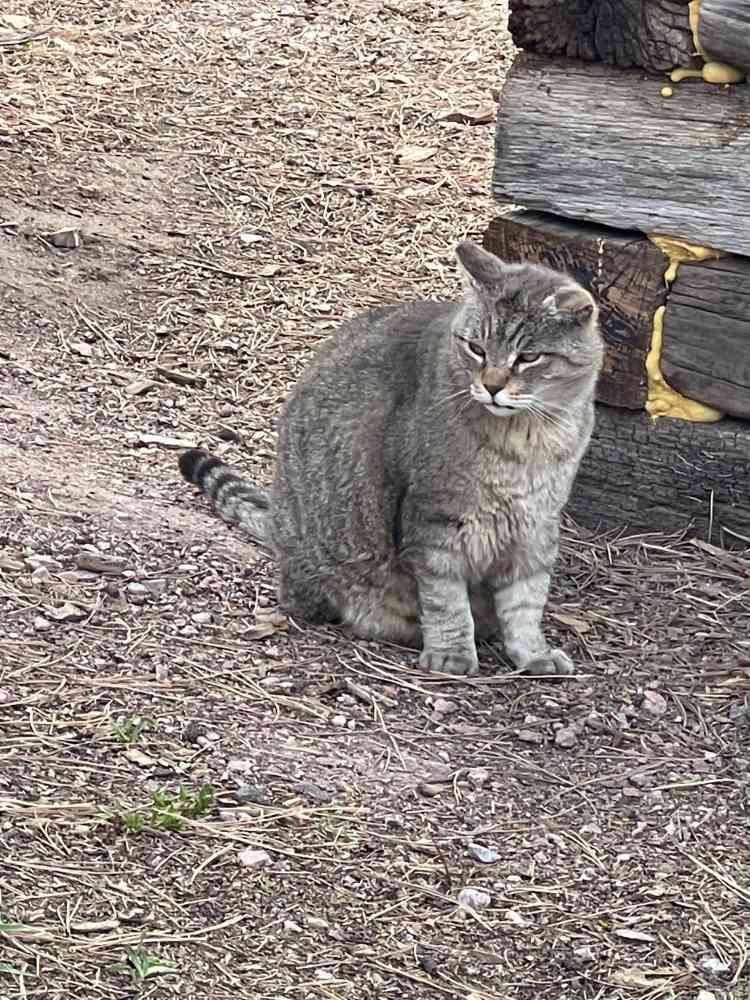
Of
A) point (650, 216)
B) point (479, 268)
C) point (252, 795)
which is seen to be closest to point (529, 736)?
point (252, 795)

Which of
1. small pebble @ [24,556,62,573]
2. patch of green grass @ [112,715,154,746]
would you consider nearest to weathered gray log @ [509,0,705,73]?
small pebble @ [24,556,62,573]

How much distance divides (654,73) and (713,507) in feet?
4.54

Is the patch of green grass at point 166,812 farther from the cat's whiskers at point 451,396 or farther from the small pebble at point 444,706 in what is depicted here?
the cat's whiskers at point 451,396

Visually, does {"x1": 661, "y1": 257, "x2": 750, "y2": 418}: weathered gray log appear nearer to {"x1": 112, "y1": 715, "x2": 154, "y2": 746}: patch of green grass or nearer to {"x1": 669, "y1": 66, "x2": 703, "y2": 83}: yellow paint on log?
{"x1": 669, "y1": 66, "x2": 703, "y2": 83}: yellow paint on log

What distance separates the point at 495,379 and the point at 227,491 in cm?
114

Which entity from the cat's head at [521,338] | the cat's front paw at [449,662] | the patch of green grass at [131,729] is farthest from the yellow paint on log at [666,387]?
the patch of green grass at [131,729]

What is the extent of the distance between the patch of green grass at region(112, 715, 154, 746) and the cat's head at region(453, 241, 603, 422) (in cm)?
123

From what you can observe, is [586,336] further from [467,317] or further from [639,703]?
[639,703]

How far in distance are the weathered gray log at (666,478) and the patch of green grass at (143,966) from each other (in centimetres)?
273

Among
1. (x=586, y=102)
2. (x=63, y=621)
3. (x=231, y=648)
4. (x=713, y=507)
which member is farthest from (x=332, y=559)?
(x=586, y=102)

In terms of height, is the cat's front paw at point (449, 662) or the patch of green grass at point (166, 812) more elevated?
the patch of green grass at point (166, 812)

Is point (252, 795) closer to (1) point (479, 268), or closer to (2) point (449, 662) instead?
(2) point (449, 662)

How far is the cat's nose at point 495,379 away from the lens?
14.0 feet

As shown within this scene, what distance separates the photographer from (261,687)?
13.6 ft
